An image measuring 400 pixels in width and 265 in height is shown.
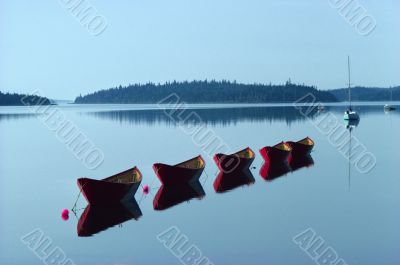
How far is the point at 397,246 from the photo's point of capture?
1556 cm

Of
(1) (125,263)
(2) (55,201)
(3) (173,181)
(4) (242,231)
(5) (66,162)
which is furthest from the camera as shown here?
(5) (66,162)

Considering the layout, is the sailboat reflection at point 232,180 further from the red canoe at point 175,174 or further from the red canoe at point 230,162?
the red canoe at point 175,174

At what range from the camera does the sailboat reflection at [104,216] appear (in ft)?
58.9

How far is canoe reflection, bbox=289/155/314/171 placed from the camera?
32.6 metres

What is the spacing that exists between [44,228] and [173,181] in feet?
24.5

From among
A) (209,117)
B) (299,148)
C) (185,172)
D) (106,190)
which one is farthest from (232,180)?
(209,117)

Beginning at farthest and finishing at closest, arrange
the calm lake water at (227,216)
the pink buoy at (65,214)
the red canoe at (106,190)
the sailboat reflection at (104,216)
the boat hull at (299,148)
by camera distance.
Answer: the boat hull at (299,148), the red canoe at (106,190), the pink buoy at (65,214), the sailboat reflection at (104,216), the calm lake water at (227,216)

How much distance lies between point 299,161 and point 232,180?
30.4 ft

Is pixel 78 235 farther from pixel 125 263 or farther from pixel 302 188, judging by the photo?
pixel 302 188

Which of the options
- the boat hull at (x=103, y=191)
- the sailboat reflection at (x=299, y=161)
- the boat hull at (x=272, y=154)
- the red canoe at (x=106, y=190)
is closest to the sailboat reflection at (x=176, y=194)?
the red canoe at (x=106, y=190)

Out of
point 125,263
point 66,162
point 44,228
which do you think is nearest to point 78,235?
point 44,228

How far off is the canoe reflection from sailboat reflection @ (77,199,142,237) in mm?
14410

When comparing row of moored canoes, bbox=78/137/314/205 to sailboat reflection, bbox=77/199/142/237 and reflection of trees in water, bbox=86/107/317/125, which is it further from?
reflection of trees in water, bbox=86/107/317/125

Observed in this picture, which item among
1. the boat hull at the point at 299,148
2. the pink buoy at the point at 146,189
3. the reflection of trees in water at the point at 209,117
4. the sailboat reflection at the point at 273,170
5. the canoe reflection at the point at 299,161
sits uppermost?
the reflection of trees in water at the point at 209,117
